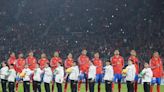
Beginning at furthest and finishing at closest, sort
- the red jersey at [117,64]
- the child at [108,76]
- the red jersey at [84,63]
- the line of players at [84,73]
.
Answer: the red jersey at [84,63] < the red jersey at [117,64] < the line of players at [84,73] < the child at [108,76]

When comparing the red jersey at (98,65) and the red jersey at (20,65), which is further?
the red jersey at (20,65)

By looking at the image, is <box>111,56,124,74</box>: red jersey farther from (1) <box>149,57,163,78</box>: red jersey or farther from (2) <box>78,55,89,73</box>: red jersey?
(2) <box>78,55,89,73</box>: red jersey

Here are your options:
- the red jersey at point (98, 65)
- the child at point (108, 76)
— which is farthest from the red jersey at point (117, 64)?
the child at point (108, 76)

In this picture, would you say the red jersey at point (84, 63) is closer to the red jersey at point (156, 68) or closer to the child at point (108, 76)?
A: the child at point (108, 76)

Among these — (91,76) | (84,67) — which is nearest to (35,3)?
(84,67)

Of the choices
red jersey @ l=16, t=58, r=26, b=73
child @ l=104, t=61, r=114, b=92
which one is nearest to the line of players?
child @ l=104, t=61, r=114, b=92

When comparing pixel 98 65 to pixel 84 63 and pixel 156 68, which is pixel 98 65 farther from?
pixel 156 68

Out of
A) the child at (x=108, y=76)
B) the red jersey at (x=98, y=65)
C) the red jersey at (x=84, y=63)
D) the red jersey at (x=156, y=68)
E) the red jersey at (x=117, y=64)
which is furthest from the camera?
the red jersey at (x=84, y=63)

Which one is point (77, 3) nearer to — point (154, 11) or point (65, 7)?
point (65, 7)

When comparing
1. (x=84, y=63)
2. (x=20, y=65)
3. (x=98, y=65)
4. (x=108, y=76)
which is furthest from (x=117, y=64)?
(x=20, y=65)

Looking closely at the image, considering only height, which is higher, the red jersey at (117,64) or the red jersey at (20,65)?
the red jersey at (20,65)

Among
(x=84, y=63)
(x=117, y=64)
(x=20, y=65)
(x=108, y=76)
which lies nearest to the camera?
(x=108, y=76)

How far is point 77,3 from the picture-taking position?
39.2 meters

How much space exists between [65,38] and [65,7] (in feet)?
12.5
